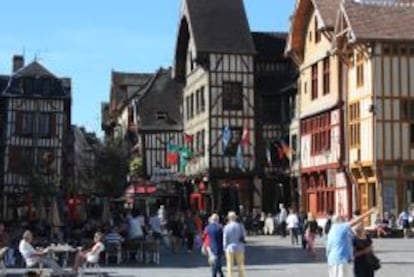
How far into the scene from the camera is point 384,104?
1563 inches

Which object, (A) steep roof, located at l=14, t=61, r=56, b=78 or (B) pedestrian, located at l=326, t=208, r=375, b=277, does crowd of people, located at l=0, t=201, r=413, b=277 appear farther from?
(A) steep roof, located at l=14, t=61, r=56, b=78

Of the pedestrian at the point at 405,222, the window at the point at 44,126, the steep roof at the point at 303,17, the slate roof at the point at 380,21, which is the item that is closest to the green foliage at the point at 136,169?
the window at the point at 44,126

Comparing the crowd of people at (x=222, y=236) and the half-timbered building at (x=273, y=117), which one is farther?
the half-timbered building at (x=273, y=117)

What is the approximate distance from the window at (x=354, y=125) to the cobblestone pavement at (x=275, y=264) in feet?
33.5

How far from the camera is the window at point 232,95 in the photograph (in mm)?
51781

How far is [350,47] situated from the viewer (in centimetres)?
4169

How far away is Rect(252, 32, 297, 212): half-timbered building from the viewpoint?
170 feet

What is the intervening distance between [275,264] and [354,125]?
62.7 feet

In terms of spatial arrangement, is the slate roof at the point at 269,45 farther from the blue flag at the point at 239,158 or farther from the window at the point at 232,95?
the blue flag at the point at 239,158

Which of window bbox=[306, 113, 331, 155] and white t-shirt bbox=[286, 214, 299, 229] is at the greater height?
window bbox=[306, 113, 331, 155]

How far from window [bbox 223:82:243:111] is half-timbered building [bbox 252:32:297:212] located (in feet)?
4.65

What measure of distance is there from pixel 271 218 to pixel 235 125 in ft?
27.9

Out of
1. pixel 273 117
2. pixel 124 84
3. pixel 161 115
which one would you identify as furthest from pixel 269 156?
pixel 124 84

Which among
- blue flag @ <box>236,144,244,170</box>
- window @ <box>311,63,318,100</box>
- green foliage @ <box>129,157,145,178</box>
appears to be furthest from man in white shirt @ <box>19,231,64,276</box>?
green foliage @ <box>129,157,145,178</box>
